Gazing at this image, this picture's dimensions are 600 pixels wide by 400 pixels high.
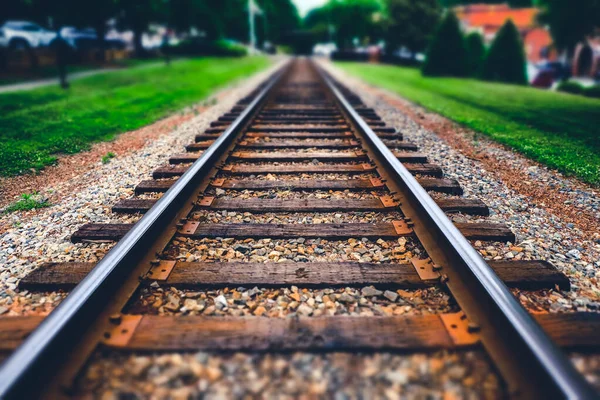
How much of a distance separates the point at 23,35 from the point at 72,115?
17148mm

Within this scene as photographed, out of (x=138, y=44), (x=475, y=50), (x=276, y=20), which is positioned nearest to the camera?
(x=475, y=50)

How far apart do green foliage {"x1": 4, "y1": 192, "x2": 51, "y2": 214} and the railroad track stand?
97 centimetres

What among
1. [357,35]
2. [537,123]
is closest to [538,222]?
[537,123]

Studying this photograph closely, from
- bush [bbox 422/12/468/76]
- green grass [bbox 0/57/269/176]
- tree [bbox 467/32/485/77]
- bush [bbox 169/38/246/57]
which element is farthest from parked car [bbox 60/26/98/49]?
tree [bbox 467/32/485/77]

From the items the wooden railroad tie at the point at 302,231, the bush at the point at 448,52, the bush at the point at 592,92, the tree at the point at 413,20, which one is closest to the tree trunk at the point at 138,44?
the tree at the point at 413,20

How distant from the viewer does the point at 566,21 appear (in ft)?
101

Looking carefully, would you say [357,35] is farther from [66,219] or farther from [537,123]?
[66,219]

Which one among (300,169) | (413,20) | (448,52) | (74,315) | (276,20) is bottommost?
(74,315)

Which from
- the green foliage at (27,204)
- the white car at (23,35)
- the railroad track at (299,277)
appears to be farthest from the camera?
the white car at (23,35)

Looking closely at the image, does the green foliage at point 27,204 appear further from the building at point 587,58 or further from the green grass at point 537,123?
the building at point 587,58

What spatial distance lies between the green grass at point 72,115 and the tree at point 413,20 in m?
27.1

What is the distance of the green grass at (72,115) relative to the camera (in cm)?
566

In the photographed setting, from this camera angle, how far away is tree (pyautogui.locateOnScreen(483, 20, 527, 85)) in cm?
1892

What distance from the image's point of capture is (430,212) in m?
2.77
